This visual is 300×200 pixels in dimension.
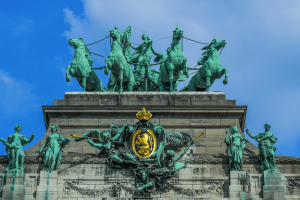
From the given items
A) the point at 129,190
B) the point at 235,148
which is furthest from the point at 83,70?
the point at 235,148

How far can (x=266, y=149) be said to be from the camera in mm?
30328

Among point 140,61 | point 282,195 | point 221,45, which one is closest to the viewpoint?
point 282,195

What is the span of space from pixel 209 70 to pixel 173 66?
1.75m

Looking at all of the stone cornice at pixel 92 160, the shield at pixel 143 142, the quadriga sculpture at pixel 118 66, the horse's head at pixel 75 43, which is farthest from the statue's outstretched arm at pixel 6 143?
the horse's head at pixel 75 43

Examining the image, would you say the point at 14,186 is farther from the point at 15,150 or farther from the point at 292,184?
the point at 292,184

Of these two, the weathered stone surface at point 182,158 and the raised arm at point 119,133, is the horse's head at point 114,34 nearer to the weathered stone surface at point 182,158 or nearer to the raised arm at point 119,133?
the weathered stone surface at point 182,158

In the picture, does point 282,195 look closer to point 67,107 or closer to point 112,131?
point 112,131

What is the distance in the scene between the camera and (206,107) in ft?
108

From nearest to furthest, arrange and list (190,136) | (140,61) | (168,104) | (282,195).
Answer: (282,195)
(190,136)
(168,104)
(140,61)

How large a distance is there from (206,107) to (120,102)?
3.91 metres

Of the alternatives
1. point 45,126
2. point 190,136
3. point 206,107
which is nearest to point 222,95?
point 206,107

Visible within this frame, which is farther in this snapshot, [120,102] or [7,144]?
[120,102]

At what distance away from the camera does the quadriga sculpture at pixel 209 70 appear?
35.7 metres

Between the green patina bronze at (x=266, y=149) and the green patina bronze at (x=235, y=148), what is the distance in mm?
564
